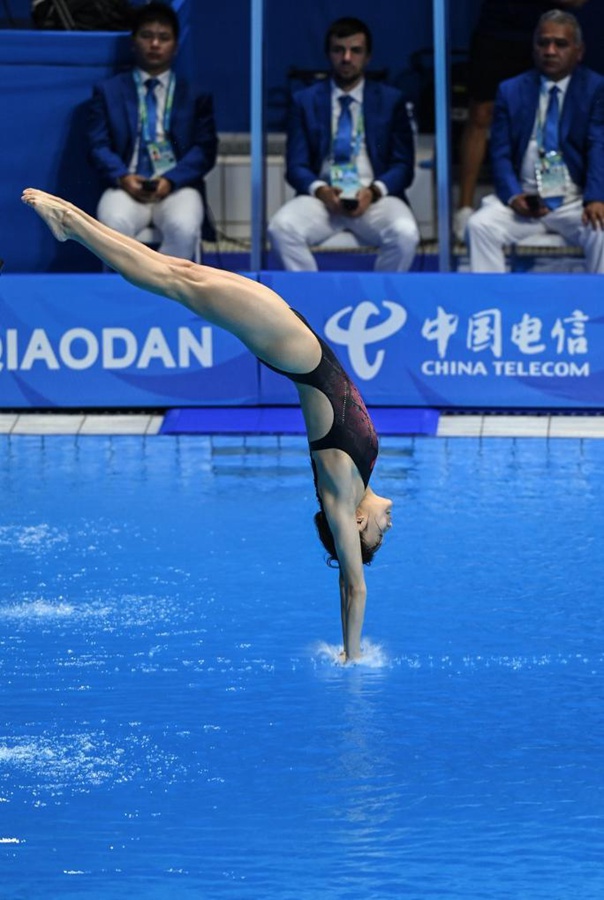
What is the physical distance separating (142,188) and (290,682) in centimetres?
510

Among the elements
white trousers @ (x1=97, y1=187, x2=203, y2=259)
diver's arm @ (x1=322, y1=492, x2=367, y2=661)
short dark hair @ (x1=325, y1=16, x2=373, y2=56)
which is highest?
short dark hair @ (x1=325, y1=16, x2=373, y2=56)

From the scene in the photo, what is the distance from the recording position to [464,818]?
5.19 m

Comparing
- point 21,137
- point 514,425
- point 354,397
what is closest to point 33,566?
point 354,397

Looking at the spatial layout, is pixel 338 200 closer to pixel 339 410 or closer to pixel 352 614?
pixel 339 410

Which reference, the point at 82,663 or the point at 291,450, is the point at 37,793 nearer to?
the point at 82,663

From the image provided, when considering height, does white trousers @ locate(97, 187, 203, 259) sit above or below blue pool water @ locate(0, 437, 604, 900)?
above

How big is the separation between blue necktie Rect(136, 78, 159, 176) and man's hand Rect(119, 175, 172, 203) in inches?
7.9

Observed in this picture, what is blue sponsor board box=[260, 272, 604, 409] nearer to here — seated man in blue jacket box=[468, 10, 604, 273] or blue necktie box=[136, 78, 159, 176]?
seated man in blue jacket box=[468, 10, 604, 273]

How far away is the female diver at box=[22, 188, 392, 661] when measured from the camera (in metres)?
6.05

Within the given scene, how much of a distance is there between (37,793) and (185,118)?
20.9 ft

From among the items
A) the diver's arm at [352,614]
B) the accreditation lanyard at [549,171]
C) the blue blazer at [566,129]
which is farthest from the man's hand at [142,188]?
the diver's arm at [352,614]

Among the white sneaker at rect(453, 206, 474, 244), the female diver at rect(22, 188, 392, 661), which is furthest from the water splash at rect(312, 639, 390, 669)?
the white sneaker at rect(453, 206, 474, 244)

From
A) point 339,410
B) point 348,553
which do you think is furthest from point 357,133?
point 348,553

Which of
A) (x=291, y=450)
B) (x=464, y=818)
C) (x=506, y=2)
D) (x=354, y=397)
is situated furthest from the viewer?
(x=506, y=2)
